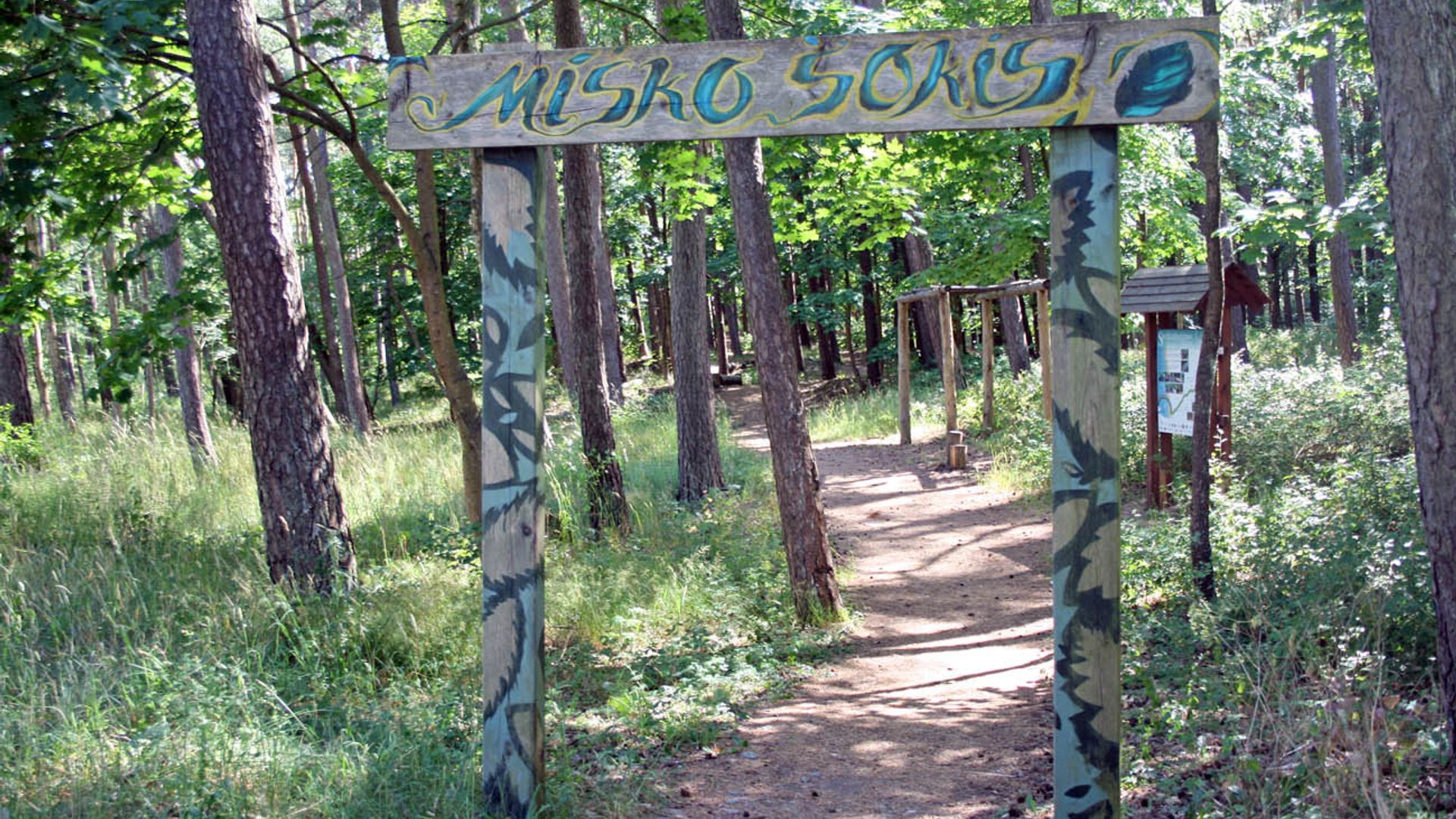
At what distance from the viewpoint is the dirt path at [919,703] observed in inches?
187

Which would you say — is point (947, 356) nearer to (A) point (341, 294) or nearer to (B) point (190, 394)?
(B) point (190, 394)

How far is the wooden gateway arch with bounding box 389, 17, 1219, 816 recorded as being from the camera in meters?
3.54

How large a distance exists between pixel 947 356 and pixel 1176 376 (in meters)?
6.69

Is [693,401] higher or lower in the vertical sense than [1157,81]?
lower

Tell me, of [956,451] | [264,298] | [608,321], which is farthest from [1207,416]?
[608,321]

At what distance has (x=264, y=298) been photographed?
6.29m

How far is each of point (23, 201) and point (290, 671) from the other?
12.3 ft

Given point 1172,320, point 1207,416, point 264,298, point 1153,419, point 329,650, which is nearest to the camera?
point 329,650

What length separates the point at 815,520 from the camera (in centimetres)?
741

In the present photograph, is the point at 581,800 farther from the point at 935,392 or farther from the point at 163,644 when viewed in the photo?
the point at 935,392

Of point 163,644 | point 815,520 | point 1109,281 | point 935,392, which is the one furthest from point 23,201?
point 935,392

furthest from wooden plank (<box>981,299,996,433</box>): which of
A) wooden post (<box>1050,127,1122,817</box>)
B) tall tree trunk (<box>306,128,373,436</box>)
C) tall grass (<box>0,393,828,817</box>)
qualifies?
wooden post (<box>1050,127,1122,817</box>)

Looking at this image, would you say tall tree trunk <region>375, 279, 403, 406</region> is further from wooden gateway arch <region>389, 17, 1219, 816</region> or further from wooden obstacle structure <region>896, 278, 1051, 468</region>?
wooden gateway arch <region>389, 17, 1219, 816</region>

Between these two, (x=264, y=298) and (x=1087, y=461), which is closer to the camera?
(x=1087, y=461)
